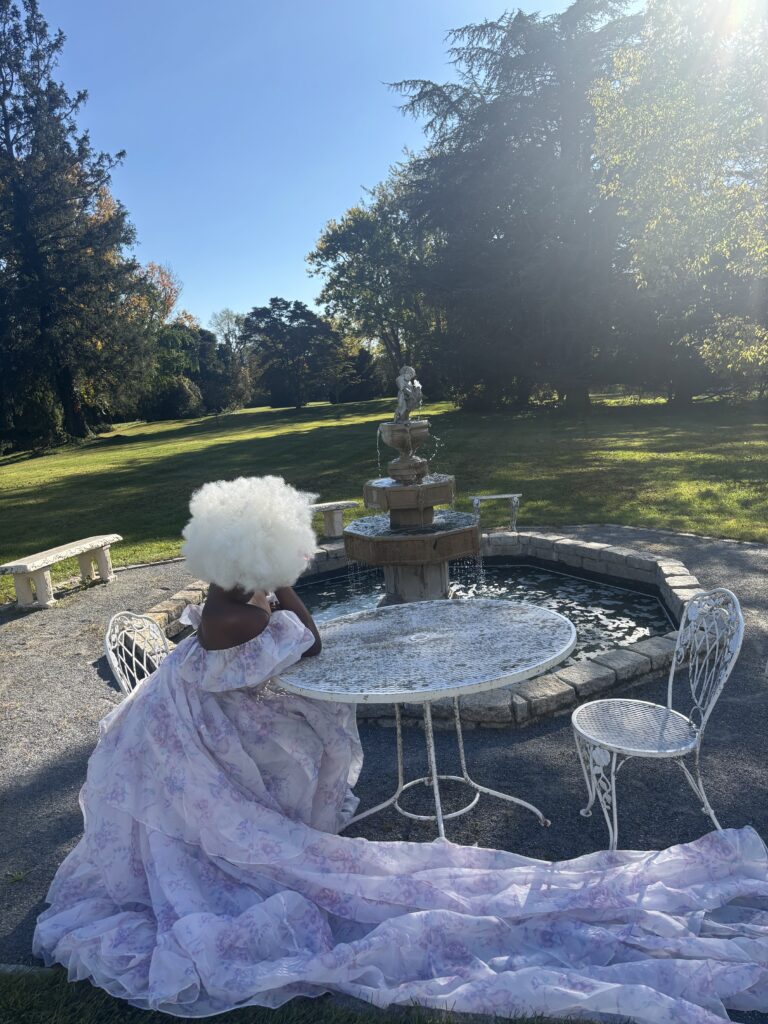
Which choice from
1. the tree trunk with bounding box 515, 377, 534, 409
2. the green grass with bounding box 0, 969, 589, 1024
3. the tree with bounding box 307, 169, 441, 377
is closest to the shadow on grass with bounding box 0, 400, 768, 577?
the tree trunk with bounding box 515, 377, 534, 409

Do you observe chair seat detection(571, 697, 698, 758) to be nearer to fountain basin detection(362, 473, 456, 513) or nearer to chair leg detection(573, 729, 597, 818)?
chair leg detection(573, 729, 597, 818)

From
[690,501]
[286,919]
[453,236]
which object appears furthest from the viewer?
[453,236]

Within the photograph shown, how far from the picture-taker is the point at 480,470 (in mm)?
15578

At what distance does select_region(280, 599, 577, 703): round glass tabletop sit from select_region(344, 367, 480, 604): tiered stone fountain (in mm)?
2728

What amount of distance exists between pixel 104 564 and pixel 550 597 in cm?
537

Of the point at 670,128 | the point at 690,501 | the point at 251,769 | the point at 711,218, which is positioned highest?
the point at 670,128

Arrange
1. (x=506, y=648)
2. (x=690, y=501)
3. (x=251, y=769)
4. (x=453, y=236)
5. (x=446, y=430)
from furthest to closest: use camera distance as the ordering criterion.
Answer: (x=453, y=236), (x=446, y=430), (x=690, y=501), (x=506, y=648), (x=251, y=769)

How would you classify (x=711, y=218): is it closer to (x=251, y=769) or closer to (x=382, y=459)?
(x=382, y=459)

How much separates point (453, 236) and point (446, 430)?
8.36 m

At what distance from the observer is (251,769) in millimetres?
2879

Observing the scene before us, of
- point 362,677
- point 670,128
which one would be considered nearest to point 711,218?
point 670,128

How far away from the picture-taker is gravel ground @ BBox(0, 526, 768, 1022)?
3.28 meters

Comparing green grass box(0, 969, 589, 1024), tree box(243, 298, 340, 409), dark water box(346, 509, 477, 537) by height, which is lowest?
green grass box(0, 969, 589, 1024)

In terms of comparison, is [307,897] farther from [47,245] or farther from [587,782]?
[47,245]
